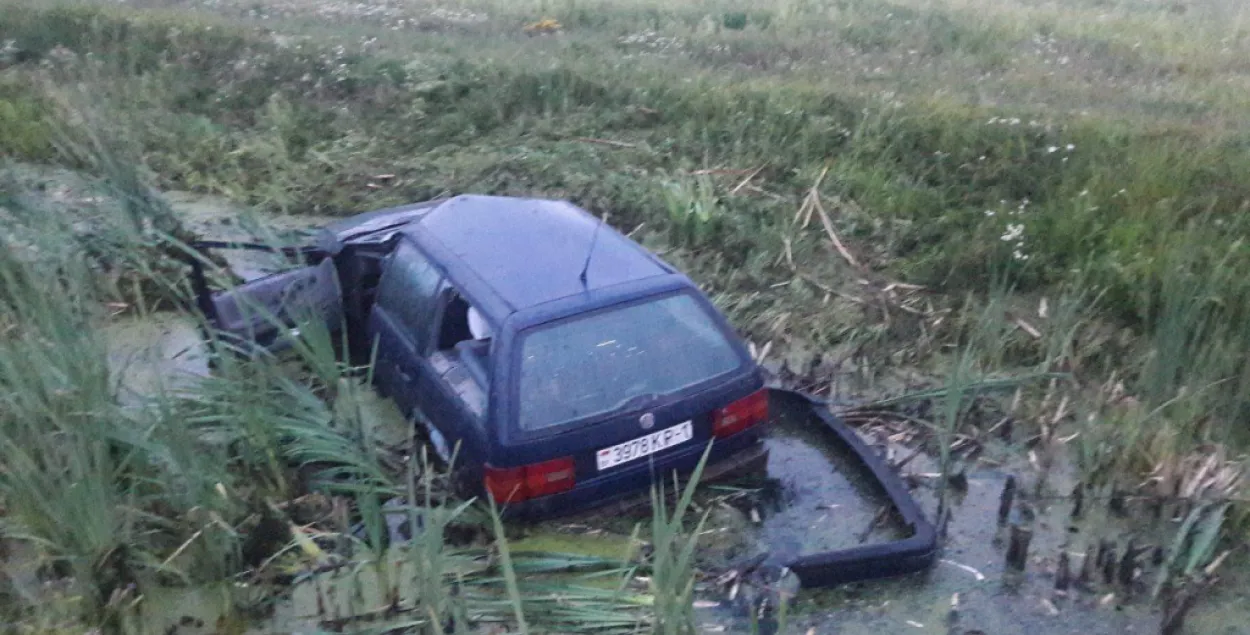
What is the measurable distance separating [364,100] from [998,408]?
334 inches

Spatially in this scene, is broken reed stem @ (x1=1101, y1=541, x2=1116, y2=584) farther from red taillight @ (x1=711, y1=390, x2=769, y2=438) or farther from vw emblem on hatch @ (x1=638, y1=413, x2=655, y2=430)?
vw emblem on hatch @ (x1=638, y1=413, x2=655, y2=430)

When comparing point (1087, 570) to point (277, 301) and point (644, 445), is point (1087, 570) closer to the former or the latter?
point (644, 445)

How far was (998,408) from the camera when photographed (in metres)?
6.20

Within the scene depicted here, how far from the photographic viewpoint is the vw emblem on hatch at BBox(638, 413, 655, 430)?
182 inches

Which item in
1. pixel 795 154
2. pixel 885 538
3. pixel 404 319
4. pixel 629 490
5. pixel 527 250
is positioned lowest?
pixel 885 538

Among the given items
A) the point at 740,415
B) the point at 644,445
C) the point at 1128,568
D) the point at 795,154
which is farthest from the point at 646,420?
the point at 795,154

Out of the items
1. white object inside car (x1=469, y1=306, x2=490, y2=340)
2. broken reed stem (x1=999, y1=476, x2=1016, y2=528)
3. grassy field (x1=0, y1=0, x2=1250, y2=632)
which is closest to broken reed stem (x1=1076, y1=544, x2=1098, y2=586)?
broken reed stem (x1=999, y1=476, x2=1016, y2=528)

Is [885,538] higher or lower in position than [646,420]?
lower

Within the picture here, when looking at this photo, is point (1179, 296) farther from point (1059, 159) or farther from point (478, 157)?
point (478, 157)

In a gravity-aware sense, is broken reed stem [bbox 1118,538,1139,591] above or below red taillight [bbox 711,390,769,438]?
below

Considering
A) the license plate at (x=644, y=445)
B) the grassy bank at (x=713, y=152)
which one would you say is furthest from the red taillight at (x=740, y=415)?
the grassy bank at (x=713, y=152)

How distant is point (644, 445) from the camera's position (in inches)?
185

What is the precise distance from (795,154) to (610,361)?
5.47 meters

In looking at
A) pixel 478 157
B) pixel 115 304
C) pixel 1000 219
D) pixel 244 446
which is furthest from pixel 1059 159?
pixel 115 304
